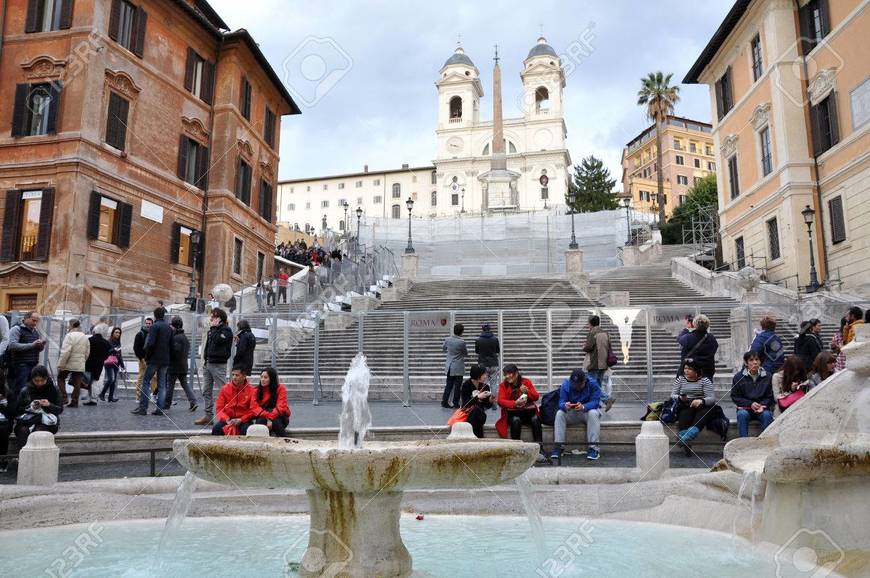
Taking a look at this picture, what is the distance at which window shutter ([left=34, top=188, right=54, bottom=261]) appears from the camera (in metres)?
21.8

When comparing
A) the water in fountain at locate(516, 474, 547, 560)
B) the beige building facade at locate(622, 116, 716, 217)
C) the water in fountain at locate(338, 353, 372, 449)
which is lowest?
the water in fountain at locate(516, 474, 547, 560)

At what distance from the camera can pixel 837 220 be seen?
75.5 feet

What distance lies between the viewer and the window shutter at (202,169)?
96.0 ft

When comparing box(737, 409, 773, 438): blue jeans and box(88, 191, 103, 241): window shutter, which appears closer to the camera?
box(737, 409, 773, 438): blue jeans

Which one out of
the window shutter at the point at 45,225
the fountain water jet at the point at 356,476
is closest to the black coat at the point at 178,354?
the fountain water jet at the point at 356,476

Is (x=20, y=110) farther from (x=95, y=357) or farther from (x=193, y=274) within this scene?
(x=95, y=357)

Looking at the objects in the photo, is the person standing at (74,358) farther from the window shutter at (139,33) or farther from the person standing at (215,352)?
the window shutter at (139,33)

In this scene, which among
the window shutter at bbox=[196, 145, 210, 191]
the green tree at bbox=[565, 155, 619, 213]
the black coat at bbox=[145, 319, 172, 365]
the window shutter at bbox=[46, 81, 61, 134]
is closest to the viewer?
the black coat at bbox=[145, 319, 172, 365]

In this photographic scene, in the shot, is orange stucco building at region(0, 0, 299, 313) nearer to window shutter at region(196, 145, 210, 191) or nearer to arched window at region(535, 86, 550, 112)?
window shutter at region(196, 145, 210, 191)

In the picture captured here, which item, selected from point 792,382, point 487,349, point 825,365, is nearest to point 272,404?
point 487,349

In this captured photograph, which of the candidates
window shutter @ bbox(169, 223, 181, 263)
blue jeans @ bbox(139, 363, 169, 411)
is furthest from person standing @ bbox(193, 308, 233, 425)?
window shutter @ bbox(169, 223, 181, 263)

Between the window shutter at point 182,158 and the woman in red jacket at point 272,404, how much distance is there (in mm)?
21871

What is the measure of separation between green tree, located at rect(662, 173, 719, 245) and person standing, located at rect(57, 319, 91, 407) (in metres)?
42.6

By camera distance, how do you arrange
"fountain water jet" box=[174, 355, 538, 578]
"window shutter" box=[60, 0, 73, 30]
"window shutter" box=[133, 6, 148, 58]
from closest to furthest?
"fountain water jet" box=[174, 355, 538, 578]
"window shutter" box=[60, 0, 73, 30]
"window shutter" box=[133, 6, 148, 58]
